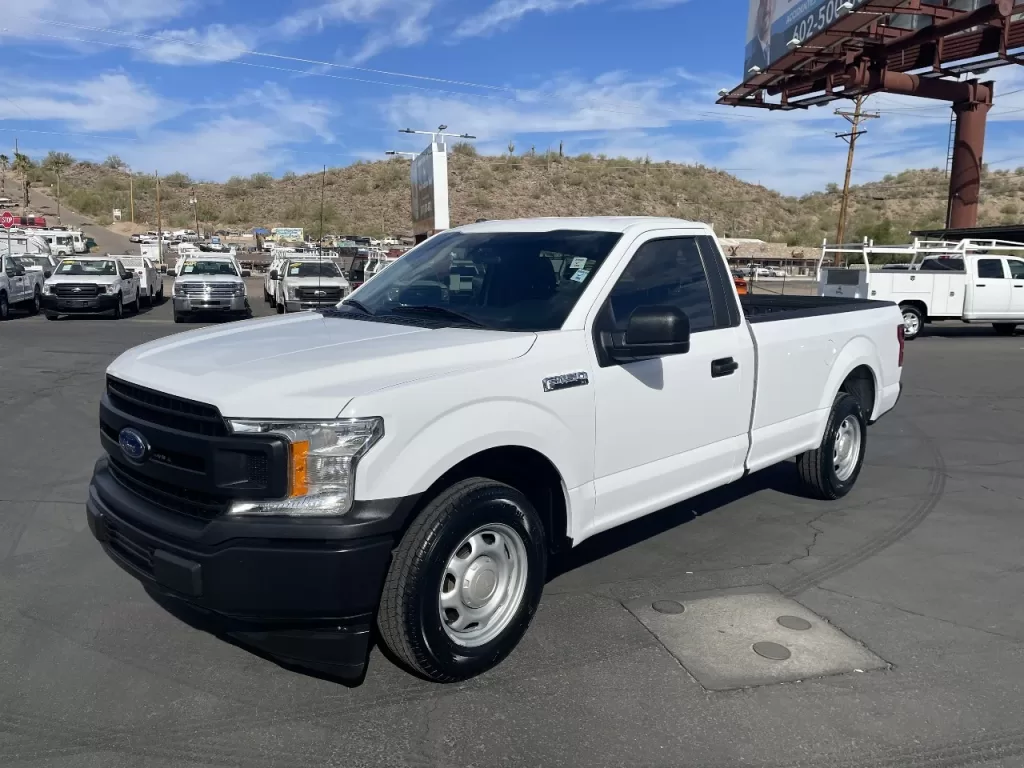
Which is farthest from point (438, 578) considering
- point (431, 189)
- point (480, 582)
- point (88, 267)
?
point (431, 189)

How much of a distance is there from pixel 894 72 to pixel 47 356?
27.4 m

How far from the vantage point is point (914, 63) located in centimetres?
2852

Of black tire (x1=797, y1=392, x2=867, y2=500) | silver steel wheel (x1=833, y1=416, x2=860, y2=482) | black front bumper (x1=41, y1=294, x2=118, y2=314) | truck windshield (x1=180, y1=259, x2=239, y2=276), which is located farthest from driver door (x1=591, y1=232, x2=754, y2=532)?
black front bumper (x1=41, y1=294, x2=118, y2=314)

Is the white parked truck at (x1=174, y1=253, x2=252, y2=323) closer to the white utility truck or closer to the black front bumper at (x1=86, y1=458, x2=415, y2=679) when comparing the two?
the white utility truck

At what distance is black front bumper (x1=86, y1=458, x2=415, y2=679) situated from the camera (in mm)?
3031

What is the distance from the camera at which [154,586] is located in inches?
133

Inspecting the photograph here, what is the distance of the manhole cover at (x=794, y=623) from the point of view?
4211 mm

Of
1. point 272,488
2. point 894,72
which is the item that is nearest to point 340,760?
point 272,488

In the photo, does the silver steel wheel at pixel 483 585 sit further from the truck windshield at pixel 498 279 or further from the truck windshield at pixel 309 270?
the truck windshield at pixel 309 270

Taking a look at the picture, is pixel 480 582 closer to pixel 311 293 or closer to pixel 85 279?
pixel 311 293

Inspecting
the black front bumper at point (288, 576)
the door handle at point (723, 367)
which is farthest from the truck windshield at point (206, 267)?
the black front bumper at point (288, 576)

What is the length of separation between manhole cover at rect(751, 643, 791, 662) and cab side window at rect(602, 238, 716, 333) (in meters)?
1.61

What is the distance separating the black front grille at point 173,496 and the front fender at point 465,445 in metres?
0.59

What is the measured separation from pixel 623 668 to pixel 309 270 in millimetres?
20652
